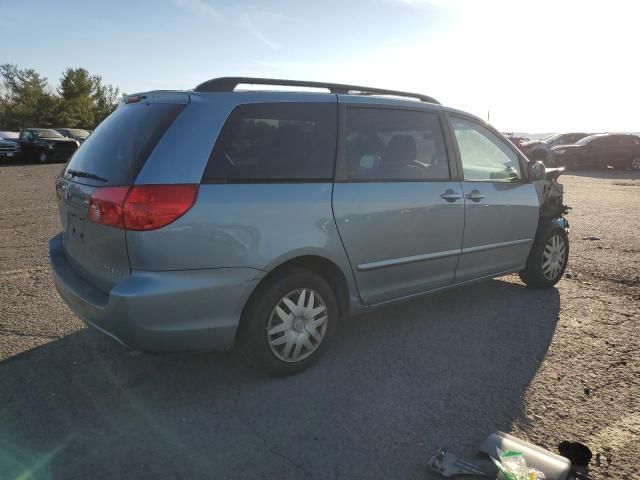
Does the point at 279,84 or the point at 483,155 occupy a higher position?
the point at 279,84

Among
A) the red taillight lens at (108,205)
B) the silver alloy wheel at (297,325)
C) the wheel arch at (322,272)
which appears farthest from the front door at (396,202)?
the red taillight lens at (108,205)

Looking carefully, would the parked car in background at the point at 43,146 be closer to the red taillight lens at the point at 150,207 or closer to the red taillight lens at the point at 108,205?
the red taillight lens at the point at 108,205

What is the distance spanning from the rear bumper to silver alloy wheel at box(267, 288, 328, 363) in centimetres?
28

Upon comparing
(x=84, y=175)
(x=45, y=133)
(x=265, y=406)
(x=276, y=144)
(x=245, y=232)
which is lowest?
(x=265, y=406)

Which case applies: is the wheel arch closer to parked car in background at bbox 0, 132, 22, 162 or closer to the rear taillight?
the rear taillight

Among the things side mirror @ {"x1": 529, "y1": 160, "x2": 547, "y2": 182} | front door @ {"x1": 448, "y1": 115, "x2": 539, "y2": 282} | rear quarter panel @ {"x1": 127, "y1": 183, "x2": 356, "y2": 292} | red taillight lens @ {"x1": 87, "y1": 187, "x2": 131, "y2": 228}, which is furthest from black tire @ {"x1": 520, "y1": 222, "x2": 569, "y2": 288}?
red taillight lens @ {"x1": 87, "y1": 187, "x2": 131, "y2": 228}

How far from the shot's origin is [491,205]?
4.32m

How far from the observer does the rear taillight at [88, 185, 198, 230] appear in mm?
2639

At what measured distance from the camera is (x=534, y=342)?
3.87 metres

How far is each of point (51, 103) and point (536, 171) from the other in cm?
5300

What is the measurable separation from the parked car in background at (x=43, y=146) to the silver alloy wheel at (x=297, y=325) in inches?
977

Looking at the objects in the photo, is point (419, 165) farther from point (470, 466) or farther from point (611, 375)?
point (470, 466)

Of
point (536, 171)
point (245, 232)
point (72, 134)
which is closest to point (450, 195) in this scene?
point (536, 171)

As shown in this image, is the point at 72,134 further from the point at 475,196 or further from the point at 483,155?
the point at 475,196
